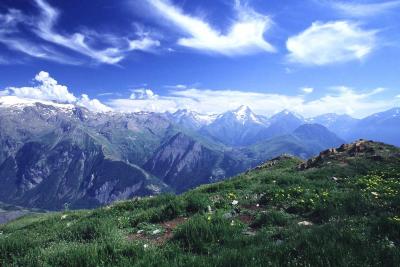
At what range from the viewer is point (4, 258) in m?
10.2

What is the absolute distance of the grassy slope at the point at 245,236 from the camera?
789cm

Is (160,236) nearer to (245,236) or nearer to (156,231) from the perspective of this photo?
(156,231)

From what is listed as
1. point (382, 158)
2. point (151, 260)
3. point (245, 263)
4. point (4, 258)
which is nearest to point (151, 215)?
point (4, 258)

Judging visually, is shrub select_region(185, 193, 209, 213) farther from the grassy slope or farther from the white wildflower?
the white wildflower

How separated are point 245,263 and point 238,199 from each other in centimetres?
1068

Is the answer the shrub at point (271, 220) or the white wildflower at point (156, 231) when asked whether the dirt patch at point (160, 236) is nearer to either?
the white wildflower at point (156, 231)

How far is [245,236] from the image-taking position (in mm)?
10680

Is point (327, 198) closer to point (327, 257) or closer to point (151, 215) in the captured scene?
point (151, 215)

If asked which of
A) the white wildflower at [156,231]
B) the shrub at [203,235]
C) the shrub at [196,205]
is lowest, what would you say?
the white wildflower at [156,231]

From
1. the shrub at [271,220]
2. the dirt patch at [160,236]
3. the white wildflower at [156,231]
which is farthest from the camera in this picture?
the white wildflower at [156,231]

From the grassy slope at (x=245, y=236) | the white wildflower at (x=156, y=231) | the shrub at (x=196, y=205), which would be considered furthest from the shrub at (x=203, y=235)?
the shrub at (x=196, y=205)

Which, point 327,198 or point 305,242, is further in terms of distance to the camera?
point 327,198

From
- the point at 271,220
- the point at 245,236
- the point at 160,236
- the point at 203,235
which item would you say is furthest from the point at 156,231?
the point at 271,220

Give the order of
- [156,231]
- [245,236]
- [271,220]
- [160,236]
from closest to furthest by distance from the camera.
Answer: [245,236]
[160,236]
[271,220]
[156,231]
